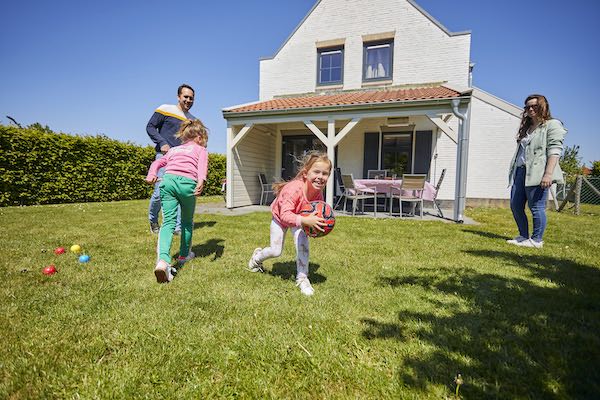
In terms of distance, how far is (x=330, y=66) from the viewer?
12.0m

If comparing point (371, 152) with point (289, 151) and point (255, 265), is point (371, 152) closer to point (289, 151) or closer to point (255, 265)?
point (289, 151)

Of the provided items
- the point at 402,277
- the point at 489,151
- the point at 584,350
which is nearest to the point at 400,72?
the point at 489,151

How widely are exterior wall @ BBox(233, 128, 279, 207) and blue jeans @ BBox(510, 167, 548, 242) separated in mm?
7196

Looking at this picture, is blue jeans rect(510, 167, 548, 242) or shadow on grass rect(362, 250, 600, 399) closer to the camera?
shadow on grass rect(362, 250, 600, 399)

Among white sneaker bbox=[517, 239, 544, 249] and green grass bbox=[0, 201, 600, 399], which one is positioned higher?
white sneaker bbox=[517, 239, 544, 249]

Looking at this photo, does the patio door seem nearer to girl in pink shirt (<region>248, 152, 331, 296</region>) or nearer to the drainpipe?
the drainpipe

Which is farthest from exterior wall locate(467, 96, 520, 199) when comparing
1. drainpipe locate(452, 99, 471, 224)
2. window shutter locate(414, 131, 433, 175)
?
drainpipe locate(452, 99, 471, 224)

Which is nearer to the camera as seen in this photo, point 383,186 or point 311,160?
point 311,160

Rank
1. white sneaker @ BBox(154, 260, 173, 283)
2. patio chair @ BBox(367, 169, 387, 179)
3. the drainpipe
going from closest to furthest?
white sneaker @ BBox(154, 260, 173, 283), the drainpipe, patio chair @ BBox(367, 169, 387, 179)

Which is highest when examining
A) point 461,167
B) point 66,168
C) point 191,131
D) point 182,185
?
point 191,131

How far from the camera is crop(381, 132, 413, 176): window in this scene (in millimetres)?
10539

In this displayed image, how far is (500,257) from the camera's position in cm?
372

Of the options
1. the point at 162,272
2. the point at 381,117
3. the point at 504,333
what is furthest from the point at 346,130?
the point at 504,333

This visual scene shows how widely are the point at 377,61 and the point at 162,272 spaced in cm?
1144
